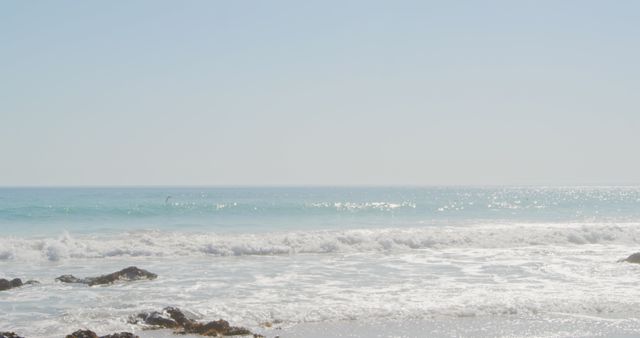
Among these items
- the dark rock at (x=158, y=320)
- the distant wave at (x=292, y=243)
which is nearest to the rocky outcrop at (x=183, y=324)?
the dark rock at (x=158, y=320)

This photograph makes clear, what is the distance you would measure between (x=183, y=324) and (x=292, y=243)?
16304 mm

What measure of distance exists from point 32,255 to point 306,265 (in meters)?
10.3

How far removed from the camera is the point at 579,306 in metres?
13.8

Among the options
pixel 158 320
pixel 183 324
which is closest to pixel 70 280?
pixel 158 320

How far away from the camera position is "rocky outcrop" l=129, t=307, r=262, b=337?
453 inches

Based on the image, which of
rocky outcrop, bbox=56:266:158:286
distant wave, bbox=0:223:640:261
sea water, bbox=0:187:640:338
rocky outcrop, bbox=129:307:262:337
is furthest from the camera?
distant wave, bbox=0:223:640:261

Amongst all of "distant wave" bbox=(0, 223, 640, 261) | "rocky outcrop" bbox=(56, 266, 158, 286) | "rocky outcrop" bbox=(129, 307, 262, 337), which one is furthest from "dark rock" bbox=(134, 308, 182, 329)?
"distant wave" bbox=(0, 223, 640, 261)

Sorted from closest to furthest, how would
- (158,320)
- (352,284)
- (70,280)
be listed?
1. (158,320)
2. (352,284)
3. (70,280)

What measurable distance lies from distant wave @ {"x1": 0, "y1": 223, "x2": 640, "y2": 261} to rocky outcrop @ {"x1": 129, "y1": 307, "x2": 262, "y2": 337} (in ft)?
43.4

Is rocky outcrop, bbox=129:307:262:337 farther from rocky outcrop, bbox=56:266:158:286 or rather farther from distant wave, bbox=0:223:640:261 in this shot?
distant wave, bbox=0:223:640:261

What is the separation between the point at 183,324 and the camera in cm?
1212

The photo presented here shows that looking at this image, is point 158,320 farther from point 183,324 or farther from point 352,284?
point 352,284

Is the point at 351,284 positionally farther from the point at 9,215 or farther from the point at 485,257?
the point at 9,215

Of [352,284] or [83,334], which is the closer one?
[83,334]
